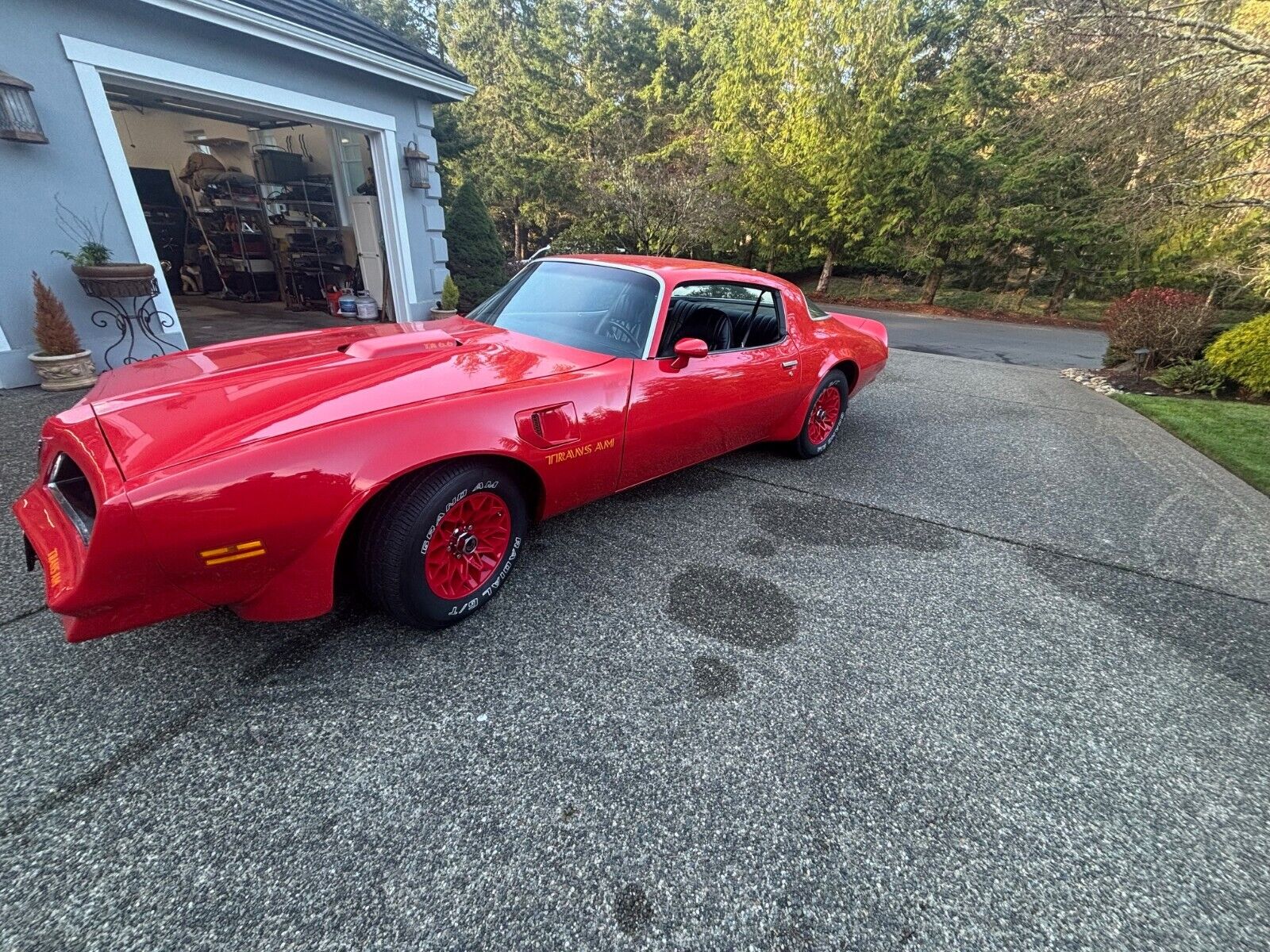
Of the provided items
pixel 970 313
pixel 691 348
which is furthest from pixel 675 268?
pixel 970 313

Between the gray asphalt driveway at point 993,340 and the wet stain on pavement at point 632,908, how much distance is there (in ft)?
29.4

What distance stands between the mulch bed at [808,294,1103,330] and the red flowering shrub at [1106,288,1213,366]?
462 inches

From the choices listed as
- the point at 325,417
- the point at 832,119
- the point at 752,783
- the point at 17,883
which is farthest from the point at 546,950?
the point at 832,119

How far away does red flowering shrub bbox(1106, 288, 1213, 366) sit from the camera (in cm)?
764

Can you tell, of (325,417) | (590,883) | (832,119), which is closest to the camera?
(590,883)

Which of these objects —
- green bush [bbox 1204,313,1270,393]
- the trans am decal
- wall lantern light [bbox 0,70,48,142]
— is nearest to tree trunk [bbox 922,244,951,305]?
green bush [bbox 1204,313,1270,393]

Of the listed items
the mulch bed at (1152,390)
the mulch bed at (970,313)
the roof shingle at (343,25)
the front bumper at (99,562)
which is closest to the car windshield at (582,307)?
the front bumper at (99,562)

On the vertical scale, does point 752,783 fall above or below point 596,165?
below

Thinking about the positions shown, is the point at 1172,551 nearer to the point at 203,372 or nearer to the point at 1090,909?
the point at 1090,909

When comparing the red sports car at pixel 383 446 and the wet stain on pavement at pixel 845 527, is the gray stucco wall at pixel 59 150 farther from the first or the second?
the wet stain on pavement at pixel 845 527

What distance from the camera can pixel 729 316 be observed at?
3.51 m

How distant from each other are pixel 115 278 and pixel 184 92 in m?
2.07

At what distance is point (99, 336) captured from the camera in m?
5.00

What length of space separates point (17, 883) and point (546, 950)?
1.20 m
